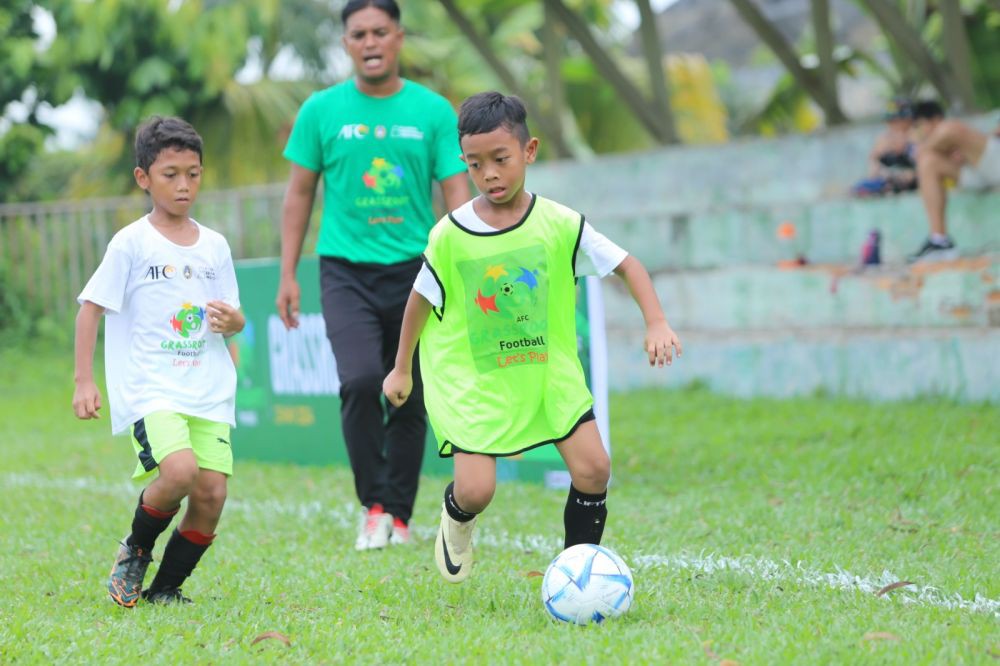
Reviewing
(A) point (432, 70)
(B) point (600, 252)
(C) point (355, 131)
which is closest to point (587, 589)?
(B) point (600, 252)

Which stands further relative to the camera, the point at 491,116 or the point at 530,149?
the point at 530,149

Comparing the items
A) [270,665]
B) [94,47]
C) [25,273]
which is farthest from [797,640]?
[94,47]

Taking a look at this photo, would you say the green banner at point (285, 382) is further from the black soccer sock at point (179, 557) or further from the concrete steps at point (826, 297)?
the black soccer sock at point (179, 557)

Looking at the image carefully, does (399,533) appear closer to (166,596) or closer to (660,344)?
(166,596)

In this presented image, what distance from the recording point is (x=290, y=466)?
895 centimetres

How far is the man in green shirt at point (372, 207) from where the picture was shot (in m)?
5.81

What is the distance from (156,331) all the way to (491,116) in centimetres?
135

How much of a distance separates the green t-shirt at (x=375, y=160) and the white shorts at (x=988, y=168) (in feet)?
18.2

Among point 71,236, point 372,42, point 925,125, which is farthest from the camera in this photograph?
point 71,236

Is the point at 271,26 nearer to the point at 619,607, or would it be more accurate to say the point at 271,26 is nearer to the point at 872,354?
the point at 872,354

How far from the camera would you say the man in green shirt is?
581 centimetres

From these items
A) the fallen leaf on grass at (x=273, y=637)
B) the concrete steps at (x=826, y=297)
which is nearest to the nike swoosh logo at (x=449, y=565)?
the fallen leaf on grass at (x=273, y=637)

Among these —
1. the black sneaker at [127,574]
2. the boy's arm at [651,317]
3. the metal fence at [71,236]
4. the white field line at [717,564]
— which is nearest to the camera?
the boy's arm at [651,317]

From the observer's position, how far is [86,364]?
4.41 meters
